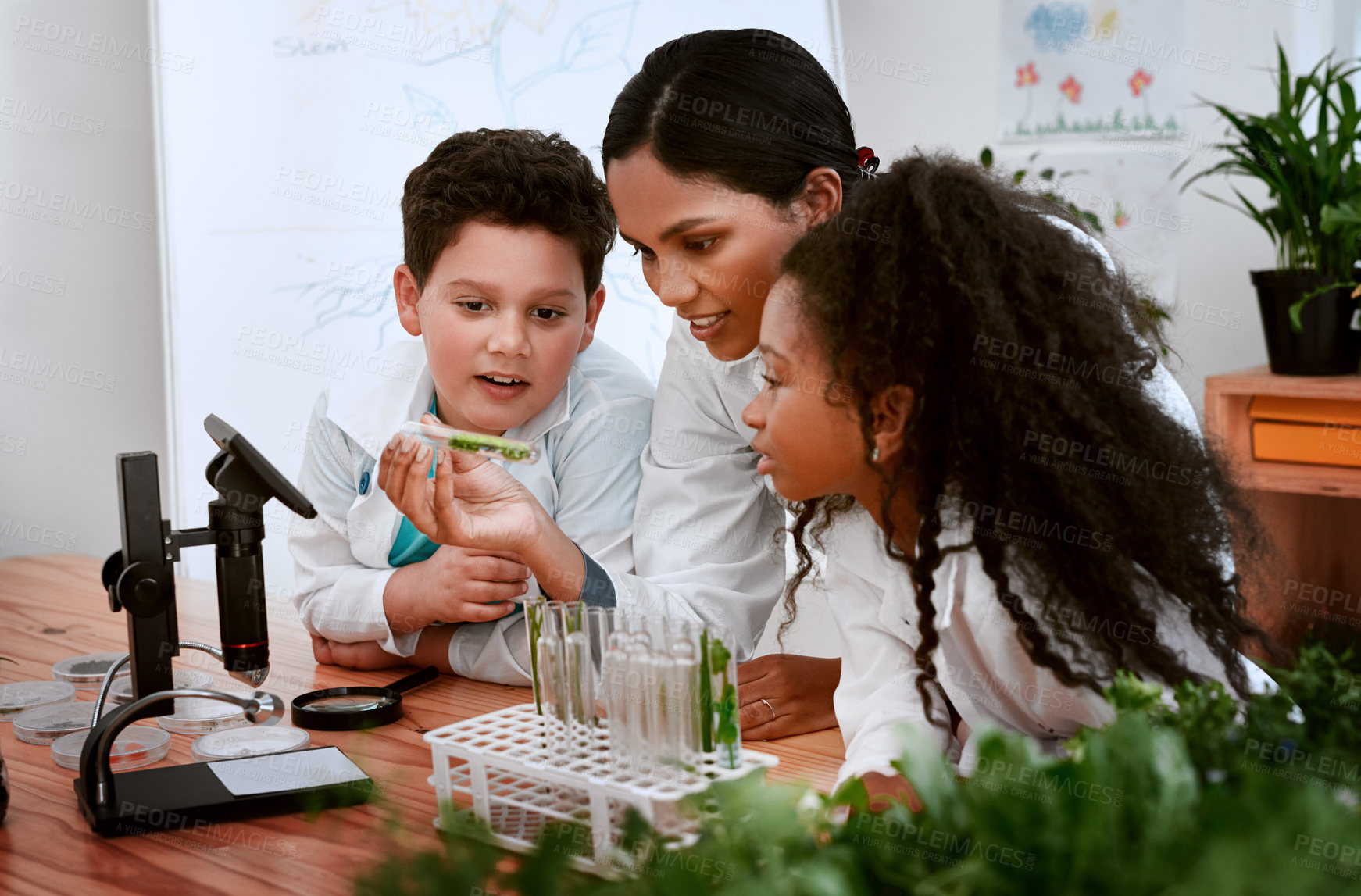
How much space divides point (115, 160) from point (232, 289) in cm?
42

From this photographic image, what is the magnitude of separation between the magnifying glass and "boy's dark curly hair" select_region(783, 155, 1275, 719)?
24.1 inches

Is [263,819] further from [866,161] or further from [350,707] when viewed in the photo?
[866,161]

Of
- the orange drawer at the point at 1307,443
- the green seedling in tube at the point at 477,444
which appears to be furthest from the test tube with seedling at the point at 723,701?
the orange drawer at the point at 1307,443

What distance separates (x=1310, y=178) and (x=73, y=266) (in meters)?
3.00

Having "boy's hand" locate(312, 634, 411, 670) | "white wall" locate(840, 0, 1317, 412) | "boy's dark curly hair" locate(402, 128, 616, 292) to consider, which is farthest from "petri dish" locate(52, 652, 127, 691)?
"white wall" locate(840, 0, 1317, 412)

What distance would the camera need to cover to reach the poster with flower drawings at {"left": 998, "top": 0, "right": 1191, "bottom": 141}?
332 centimetres

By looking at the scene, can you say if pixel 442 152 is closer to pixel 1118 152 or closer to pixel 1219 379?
pixel 1219 379

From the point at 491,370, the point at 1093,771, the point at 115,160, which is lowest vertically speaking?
the point at 1093,771

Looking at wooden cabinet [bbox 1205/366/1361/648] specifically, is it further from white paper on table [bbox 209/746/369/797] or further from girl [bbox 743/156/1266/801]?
white paper on table [bbox 209/746/369/797]

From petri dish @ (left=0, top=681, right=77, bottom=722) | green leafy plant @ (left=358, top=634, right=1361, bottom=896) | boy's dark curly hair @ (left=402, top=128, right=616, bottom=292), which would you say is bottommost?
petri dish @ (left=0, top=681, right=77, bottom=722)

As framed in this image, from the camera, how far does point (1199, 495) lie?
3.46 ft

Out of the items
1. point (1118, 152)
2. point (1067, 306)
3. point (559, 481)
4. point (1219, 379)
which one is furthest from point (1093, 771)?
point (1118, 152)

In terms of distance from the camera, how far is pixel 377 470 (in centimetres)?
153

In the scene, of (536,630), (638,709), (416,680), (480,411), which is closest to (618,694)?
(638,709)
